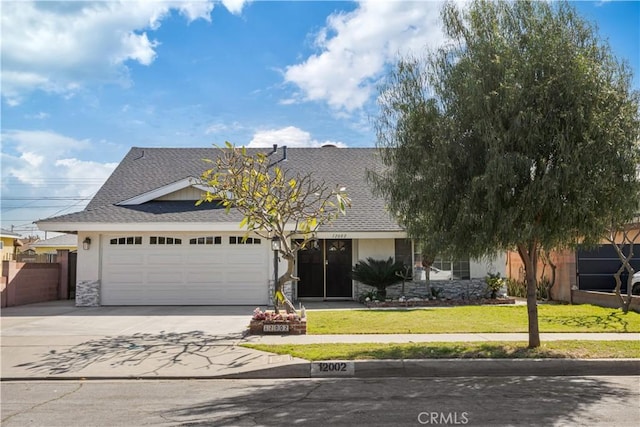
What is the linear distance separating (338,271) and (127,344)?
31.6 ft

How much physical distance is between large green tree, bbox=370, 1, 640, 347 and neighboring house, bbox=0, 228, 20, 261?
91.0ft

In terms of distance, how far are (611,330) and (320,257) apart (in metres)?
9.77

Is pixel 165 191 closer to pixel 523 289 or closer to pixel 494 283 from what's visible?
pixel 494 283

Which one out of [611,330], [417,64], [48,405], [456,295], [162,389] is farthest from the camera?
[456,295]

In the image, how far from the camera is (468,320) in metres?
13.5

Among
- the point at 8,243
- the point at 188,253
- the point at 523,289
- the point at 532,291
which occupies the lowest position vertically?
the point at 523,289

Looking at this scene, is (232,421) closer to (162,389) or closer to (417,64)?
(162,389)

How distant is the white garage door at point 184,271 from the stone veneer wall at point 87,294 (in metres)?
0.23

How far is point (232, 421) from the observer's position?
609 cm

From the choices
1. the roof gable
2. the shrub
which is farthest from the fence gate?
the shrub

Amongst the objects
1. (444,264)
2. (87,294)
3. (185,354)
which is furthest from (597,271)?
(87,294)

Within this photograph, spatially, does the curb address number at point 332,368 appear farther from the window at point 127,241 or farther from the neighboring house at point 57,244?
the neighboring house at point 57,244

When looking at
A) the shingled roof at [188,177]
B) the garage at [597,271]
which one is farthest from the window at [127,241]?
the garage at [597,271]

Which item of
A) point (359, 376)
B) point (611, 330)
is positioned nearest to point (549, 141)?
point (359, 376)
